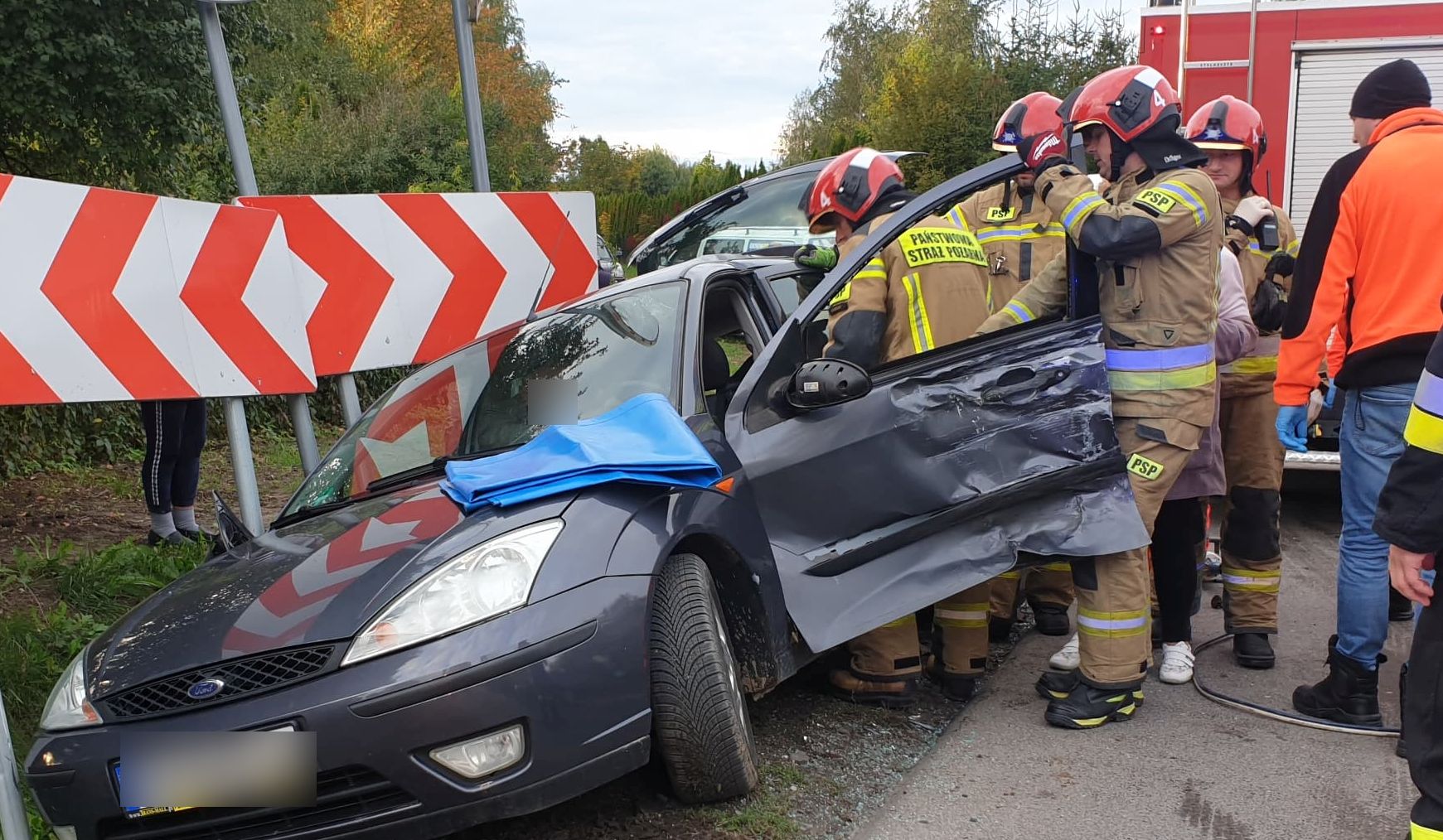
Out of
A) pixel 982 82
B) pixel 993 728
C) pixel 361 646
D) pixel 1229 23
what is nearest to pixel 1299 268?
pixel 993 728

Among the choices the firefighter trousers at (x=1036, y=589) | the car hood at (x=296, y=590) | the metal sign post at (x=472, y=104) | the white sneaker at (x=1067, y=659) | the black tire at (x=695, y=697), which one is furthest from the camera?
the metal sign post at (x=472, y=104)

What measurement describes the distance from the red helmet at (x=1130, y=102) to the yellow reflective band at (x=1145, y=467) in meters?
1.08

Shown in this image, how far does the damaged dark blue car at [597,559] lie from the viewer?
2613mm

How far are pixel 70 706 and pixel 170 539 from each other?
9.20 ft

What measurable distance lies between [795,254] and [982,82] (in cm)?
1611

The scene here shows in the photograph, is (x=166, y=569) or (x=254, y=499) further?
(x=166, y=569)

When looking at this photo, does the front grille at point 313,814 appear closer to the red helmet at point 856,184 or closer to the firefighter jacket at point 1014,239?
the red helmet at point 856,184

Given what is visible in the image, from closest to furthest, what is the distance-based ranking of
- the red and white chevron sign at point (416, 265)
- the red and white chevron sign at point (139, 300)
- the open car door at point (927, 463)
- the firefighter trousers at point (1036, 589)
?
1. the red and white chevron sign at point (139, 300)
2. the open car door at point (927, 463)
3. the red and white chevron sign at point (416, 265)
4. the firefighter trousers at point (1036, 589)

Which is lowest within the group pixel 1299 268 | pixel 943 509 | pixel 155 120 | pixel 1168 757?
pixel 1168 757

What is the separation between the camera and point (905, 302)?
4.23 meters

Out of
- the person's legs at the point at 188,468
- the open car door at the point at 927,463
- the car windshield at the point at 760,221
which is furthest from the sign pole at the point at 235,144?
the car windshield at the point at 760,221

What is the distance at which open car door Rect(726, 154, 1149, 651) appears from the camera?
360 cm

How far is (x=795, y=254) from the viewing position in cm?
476

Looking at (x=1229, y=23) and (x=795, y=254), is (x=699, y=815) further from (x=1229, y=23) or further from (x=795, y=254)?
(x=1229, y=23)
